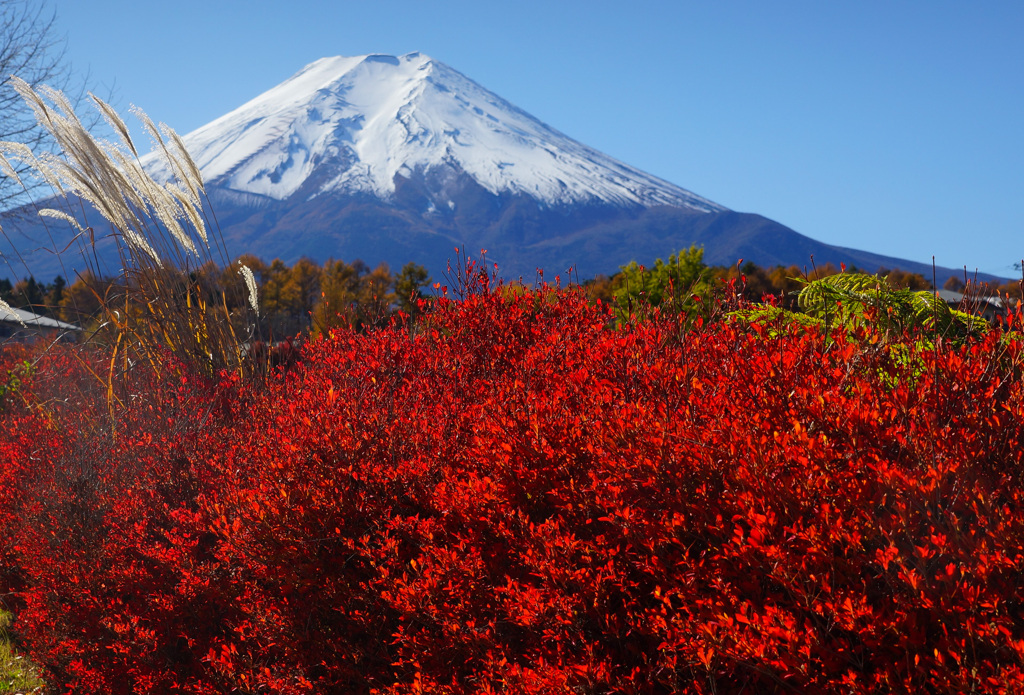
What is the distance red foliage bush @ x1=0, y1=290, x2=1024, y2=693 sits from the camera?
1.68 metres

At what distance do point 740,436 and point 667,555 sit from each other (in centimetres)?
41

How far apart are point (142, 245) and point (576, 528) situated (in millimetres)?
4025

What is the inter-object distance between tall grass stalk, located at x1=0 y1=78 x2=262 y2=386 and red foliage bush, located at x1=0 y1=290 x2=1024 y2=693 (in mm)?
1488

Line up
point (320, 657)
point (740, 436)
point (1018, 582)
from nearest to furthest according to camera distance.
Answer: point (1018, 582), point (740, 436), point (320, 657)

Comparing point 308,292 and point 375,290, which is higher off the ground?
point 375,290

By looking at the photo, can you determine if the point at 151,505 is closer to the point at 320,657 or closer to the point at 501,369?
the point at 320,657

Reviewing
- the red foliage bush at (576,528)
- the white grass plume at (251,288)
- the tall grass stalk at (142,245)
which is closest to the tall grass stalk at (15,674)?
the red foliage bush at (576,528)

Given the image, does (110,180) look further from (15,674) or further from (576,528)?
(576,528)

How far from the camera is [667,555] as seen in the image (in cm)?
206

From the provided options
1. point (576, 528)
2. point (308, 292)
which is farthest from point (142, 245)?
point (308, 292)

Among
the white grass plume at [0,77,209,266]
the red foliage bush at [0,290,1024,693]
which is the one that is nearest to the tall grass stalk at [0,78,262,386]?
the white grass plume at [0,77,209,266]

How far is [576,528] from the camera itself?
2.27 metres

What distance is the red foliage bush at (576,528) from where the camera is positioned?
5.52 ft

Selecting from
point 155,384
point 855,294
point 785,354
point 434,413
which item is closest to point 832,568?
point 785,354
